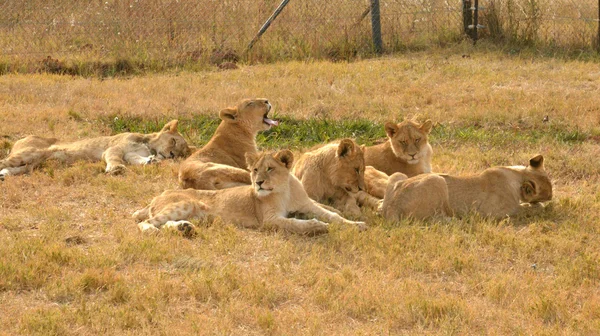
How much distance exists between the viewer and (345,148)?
814 centimetres

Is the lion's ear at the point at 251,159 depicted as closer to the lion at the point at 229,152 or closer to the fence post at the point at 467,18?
the lion at the point at 229,152

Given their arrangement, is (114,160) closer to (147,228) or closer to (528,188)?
(147,228)

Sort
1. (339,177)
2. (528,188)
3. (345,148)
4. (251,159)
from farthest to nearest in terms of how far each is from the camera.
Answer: (339,177) < (345,148) < (528,188) < (251,159)

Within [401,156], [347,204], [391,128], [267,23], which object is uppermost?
[391,128]

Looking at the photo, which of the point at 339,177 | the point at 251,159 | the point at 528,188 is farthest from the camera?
the point at 339,177

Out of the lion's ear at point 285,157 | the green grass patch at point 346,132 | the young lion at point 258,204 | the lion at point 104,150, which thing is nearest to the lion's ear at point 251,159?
the young lion at point 258,204

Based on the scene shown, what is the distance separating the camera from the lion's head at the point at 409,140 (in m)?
8.67

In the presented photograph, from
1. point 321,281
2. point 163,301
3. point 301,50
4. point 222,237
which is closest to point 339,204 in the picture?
point 222,237

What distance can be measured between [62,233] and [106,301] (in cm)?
176

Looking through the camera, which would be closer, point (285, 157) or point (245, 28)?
point (285, 157)

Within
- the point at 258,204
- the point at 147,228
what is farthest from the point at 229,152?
the point at 147,228

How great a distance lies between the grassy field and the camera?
557 centimetres

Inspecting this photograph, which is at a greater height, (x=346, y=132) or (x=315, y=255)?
(x=315, y=255)

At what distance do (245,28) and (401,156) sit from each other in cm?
880
